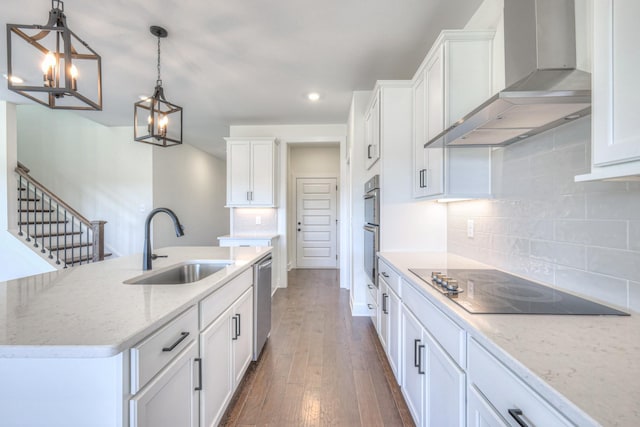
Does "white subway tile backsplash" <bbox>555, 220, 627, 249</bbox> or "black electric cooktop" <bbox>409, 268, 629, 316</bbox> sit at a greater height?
"white subway tile backsplash" <bbox>555, 220, 627, 249</bbox>

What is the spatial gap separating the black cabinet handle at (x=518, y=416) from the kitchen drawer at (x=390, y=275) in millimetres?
1104

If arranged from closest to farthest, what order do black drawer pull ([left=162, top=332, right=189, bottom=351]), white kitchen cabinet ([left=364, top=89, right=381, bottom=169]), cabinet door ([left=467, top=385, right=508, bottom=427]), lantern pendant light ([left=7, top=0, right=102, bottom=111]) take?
1. cabinet door ([left=467, top=385, right=508, bottom=427])
2. black drawer pull ([left=162, top=332, right=189, bottom=351])
3. lantern pendant light ([left=7, top=0, right=102, bottom=111])
4. white kitchen cabinet ([left=364, top=89, right=381, bottom=169])

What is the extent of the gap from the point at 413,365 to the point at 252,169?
12.1 feet

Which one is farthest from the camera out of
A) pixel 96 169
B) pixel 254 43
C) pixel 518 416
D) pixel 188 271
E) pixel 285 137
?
pixel 96 169

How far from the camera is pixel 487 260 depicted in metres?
1.91

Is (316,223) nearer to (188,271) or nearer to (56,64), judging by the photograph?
(188,271)

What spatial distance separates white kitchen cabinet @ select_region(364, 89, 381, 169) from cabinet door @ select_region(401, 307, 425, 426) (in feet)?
5.30

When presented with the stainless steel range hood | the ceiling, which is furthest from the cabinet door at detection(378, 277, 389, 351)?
the ceiling

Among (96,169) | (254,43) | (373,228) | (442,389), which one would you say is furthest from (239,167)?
(442,389)

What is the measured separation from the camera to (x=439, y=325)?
1.20 m

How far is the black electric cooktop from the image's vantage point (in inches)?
40.3

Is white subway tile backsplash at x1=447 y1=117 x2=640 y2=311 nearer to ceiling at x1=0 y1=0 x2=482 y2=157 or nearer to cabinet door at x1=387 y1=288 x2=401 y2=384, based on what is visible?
cabinet door at x1=387 y1=288 x2=401 y2=384

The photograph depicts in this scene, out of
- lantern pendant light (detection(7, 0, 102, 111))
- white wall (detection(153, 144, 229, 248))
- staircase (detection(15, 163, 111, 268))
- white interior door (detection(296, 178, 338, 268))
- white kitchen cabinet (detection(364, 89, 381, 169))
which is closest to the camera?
lantern pendant light (detection(7, 0, 102, 111))

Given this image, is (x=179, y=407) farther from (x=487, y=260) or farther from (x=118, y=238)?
(x=118, y=238)
